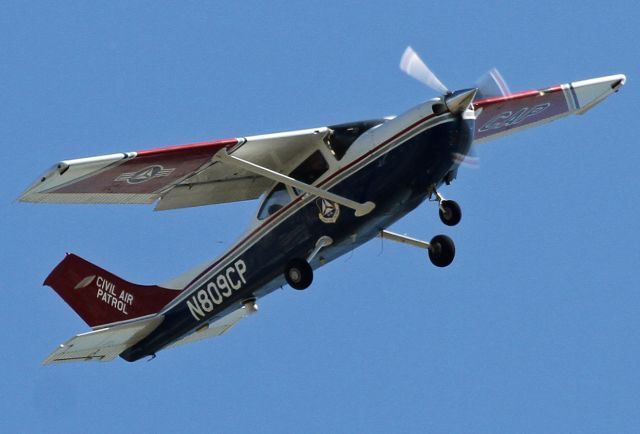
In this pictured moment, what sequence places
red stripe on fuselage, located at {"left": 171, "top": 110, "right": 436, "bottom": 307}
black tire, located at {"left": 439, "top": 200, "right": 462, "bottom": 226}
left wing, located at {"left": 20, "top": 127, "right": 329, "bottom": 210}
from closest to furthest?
left wing, located at {"left": 20, "top": 127, "right": 329, "bottom": 210} → red stripe on fuselage, located at {"left": 171, "top": 110, "right": 436, "bottom": 307} → black tire, located at {"left": 439, "top": 200, "right": 462, "bottom": 226}

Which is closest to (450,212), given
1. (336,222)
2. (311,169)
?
(336,222)

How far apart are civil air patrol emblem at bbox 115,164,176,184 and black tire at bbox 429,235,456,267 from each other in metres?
3.64

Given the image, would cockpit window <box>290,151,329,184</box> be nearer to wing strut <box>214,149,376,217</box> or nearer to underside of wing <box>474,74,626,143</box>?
wing strut <box>214,149,376,217</box>

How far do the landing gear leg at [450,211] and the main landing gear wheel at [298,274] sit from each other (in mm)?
1946

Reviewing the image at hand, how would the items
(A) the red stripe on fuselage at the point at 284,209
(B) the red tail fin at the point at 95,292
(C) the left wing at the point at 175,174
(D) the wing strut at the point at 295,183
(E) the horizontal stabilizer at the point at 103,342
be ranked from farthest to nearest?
(B) the red tail fin at the point at 95,292 < (E) the horizontal stabilizer at the point at 103,342 < (D) the wing strut at the point at 295,183 < (A) the red stripe on fuselage at the point at 284,209 < (C) the left wing at the point at 175,174

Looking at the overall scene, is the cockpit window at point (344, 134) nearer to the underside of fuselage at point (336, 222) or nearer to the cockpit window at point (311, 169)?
the cockpit window at point (311, 169)

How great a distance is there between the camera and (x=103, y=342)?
20.6 m

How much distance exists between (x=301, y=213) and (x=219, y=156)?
1.44 metres

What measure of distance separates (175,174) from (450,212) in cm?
370

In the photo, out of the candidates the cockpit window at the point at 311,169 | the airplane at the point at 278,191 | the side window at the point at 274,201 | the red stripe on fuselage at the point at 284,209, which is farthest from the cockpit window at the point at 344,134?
the side window at the point at 274,201

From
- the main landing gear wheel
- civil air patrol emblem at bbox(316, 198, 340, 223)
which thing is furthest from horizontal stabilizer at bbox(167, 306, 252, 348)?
civil air patrol emblem at bbox(316, 198, 340, 223)

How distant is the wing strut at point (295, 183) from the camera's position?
18453 millimetres

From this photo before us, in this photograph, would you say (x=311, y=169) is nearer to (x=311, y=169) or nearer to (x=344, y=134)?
(x=311, y=169)

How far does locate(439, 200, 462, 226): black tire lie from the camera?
18.6 m
